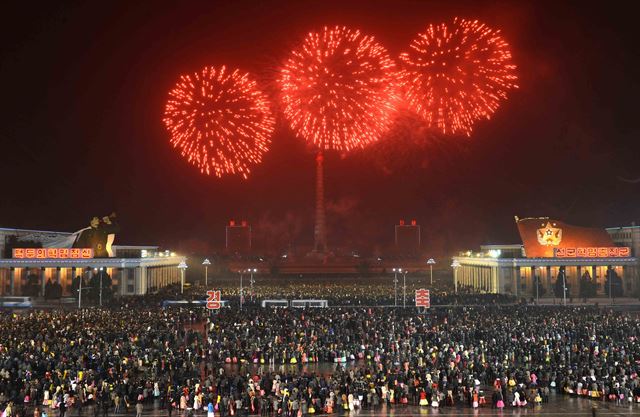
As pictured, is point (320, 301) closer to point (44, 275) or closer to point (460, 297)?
point (460, 297)

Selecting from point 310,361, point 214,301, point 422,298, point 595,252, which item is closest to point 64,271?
point 214,301

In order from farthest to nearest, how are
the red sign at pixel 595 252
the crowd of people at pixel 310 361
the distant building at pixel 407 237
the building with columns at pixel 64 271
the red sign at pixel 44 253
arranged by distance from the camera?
the distant building at pixel 407 237 < the building with columns at pixel 64 271 < the red sign at pixel 44 253 < the red sign at pixel 595 252 < the crowd of people at pixel 310 361

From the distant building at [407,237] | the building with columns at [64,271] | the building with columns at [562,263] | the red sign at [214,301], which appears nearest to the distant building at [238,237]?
the distant building at [407,237]

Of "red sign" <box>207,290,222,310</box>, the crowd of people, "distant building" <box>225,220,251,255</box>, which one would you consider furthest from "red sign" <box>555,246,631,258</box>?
"distant building" <box>225,220,251,255</box>

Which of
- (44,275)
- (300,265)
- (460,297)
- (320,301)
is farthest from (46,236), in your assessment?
(460,297)

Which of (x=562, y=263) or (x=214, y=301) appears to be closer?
(x=214, y=301)

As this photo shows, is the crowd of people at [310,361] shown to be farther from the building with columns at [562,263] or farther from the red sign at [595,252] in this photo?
the red sign at [595,252]

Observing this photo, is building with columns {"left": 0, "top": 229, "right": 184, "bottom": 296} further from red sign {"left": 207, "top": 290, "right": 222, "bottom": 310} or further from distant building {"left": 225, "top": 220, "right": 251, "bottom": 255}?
distant building {"left": 225, "top": 220, "right": 251, "bottom": 255}

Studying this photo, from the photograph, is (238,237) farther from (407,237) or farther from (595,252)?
(595,252)
